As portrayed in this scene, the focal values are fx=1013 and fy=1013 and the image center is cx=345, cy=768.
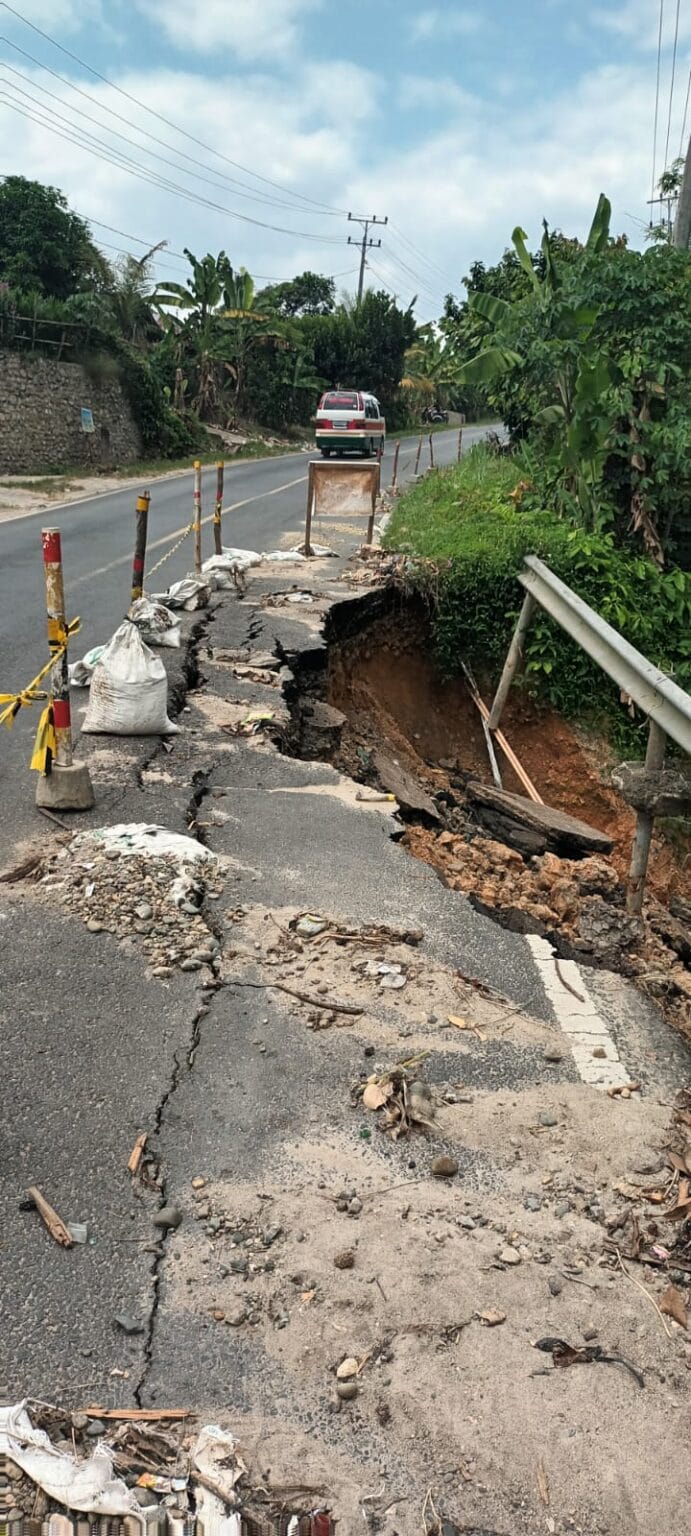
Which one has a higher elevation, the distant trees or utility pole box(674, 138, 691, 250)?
the distant trees

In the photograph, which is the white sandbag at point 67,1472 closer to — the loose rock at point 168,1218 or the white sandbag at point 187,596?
the loose rock at point 168,1218

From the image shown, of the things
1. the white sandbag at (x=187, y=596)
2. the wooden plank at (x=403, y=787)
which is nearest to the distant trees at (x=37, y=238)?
the white sandbag at (x=187, y=596)

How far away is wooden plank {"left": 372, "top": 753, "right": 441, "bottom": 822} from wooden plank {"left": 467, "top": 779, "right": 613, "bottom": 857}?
49 centimetres

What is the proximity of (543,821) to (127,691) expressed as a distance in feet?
10.6

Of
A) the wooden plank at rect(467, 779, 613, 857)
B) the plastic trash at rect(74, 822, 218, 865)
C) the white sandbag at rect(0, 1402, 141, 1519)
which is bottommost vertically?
the wooden plank at rect(467, 779, 613, 857)

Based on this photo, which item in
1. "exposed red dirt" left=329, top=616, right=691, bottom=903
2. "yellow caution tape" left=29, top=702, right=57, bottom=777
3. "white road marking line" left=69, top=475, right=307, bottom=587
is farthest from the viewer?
"white road marking line" left=69, top=475, right=307, bottom=587

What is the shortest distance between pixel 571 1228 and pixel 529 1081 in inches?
27.3

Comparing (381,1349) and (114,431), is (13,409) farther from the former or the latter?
(381,1349)

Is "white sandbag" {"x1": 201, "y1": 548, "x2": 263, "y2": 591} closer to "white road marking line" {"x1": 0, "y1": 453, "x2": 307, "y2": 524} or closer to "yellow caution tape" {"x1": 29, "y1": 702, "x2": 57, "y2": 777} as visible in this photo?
"yellow caution tape" {"x1": 29, "y1": 702, "x2": 57, "y2": 777}

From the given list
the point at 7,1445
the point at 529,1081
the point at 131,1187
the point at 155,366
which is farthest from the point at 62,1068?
the point at 155,366

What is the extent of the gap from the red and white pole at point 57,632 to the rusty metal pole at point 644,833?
3018 mm

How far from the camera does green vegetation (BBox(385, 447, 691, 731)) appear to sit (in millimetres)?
10242

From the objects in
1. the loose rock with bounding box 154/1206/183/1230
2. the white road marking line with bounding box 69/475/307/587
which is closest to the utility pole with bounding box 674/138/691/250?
the white road marking line with bounding box 69/475/307/587

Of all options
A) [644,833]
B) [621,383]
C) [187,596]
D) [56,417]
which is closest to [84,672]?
[187,596]
